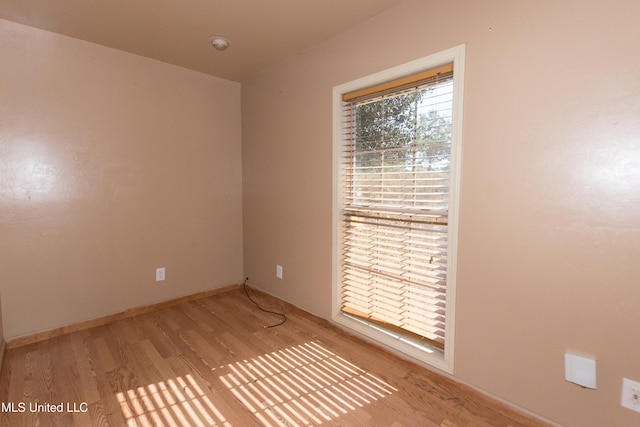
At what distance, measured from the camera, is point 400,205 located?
6.82 feet

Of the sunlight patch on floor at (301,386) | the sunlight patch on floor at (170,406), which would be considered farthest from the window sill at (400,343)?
the sunlight patch on floor at (170,406)

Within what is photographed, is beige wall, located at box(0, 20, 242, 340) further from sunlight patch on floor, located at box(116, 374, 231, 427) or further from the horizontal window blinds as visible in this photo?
the horizontal window blinds

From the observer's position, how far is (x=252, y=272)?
3441 mm

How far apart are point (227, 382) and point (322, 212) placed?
1377mm

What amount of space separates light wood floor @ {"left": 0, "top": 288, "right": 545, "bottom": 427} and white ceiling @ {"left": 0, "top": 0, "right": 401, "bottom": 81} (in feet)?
7.52

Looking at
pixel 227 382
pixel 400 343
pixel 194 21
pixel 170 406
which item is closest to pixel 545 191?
pixel 400 343

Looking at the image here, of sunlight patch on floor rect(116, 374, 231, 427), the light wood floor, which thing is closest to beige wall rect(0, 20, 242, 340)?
the light wood floor

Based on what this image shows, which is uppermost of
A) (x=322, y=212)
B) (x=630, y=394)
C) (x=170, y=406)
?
(x=322, y=212)

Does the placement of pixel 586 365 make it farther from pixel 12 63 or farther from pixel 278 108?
pixel 12 63

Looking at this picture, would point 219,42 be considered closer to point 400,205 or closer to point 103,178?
point 103,178

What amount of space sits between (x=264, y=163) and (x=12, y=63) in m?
1.95

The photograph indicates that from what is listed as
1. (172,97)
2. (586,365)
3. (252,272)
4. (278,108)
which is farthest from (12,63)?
(586,365)

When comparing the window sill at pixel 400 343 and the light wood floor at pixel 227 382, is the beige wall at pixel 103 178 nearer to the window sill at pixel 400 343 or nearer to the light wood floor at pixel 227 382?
the light wood floor at pixel 227 382

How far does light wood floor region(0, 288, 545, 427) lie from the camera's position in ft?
5.14
